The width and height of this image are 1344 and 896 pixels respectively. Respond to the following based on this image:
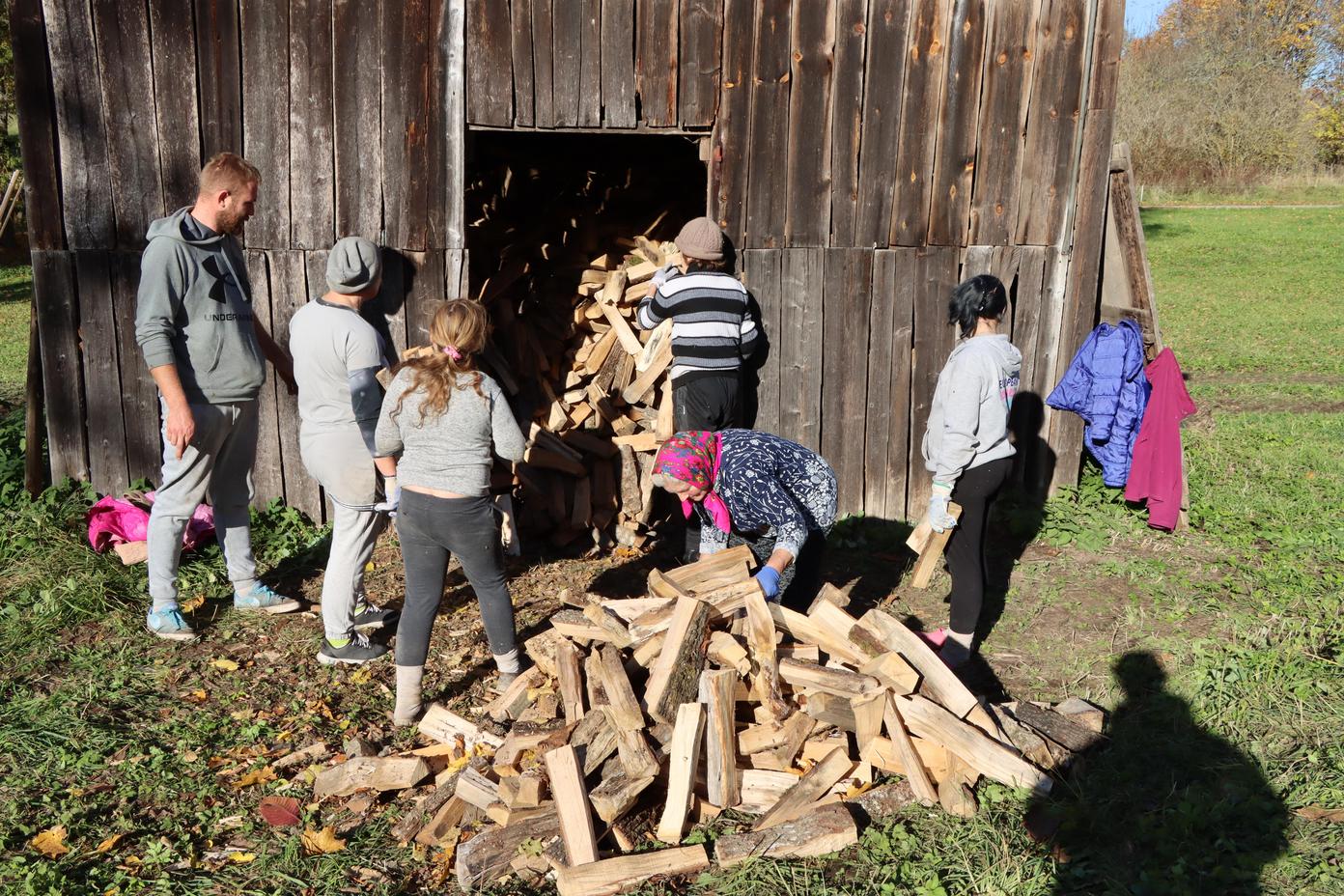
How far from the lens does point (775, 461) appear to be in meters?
4.47

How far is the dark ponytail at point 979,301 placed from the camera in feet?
14.7

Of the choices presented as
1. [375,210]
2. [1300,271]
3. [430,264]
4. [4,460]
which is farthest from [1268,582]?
[1300,271]

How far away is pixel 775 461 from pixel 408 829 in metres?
2.09

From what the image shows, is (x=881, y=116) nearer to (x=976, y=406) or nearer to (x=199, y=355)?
(x=976, y=406)

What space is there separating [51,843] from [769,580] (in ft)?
8.84

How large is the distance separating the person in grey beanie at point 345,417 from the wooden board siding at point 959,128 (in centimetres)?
355

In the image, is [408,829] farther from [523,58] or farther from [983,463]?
[523,58]

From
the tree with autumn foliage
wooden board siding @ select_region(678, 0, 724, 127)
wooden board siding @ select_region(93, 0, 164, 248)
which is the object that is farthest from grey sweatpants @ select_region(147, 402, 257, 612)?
the tree with autumn foliage

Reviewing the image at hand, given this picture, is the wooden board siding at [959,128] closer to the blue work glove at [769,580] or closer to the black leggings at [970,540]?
the black leggings at [970,540]

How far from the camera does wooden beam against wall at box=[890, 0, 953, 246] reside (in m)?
6.11

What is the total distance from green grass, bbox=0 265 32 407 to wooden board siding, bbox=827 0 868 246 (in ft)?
22.3

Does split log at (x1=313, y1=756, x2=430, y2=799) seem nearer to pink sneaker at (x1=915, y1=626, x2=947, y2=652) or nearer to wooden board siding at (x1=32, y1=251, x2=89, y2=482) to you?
pink sneaker at (x1=915, y1=626, x2=947, y2=652)

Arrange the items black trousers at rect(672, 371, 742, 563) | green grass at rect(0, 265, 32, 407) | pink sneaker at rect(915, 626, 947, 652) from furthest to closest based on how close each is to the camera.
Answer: green grass at rect(0, 265, 32, 407), black trousers at rect(672, 371, 742, 563), pink sneaker at rect(915, 626, 947, 652)

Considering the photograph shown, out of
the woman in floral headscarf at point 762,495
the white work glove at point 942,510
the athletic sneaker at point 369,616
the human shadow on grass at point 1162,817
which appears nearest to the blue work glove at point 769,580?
the woman in floral headscarf at point 762,495
